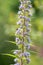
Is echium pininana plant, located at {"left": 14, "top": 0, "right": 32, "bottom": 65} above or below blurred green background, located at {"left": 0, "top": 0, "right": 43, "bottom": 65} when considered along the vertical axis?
below

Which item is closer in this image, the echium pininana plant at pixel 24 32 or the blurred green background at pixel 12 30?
the echium pininana plant at pixel 24 32

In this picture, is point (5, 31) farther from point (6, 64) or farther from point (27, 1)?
point (27, 1)

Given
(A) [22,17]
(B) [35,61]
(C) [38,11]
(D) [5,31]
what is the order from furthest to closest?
(C) [38,11], (D) [5,31], (B) [35,61], (A) [22,17]

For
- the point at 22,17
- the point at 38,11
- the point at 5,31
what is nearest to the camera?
the point at 22,17

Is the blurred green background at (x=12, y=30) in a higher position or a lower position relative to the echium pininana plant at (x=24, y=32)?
higher

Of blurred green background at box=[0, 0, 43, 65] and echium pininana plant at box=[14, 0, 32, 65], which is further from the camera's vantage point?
blurred green background at box=[0, 0, 43, 65]

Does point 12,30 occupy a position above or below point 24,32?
above

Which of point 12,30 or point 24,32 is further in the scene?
point 12,30

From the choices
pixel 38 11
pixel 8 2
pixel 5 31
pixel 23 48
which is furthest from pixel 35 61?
pixel 23 48
